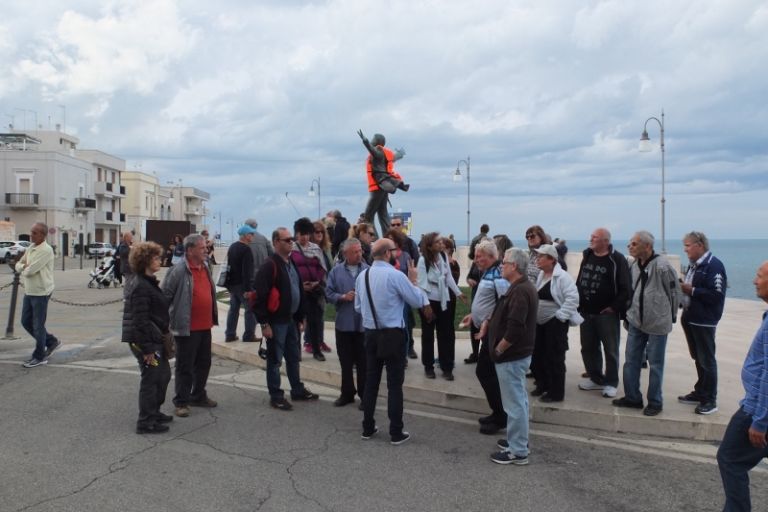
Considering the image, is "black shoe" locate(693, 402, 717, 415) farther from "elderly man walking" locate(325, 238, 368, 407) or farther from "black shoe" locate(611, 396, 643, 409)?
"elderly man walking" locate(325, 238, 368, 407)

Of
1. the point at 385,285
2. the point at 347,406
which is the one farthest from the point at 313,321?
the point at 385,285

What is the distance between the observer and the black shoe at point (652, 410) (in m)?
6.17

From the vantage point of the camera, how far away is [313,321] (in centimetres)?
852

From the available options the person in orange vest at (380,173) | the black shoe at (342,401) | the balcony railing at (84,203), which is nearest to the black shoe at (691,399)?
the black shoe at (342,401)

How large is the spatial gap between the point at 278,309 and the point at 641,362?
149 inches

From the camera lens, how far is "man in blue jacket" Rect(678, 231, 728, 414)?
20.0ft

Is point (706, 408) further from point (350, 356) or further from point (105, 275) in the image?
point (105, 275)

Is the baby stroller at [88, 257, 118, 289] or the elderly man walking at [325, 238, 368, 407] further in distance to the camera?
the baby stroller at [88, 257, 118, 289]

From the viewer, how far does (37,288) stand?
8.54 m

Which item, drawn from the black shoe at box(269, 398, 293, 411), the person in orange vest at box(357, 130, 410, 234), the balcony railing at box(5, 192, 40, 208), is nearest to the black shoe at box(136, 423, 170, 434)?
the black shoe at box(269, 398, 293, 411)

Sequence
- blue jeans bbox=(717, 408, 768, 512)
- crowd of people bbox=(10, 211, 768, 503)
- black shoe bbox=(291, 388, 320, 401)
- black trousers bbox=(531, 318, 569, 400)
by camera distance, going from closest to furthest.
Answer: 1. blue jeans bbox=(717, 408, 768, 512)
2. crowd of people bbox=(10, 211, 768, 503)
3. black trousers bbox=(531, 318, 569, 400)
4. black shoe bbox=(291, 388, 320, 401)

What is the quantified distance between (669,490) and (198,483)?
3.51m

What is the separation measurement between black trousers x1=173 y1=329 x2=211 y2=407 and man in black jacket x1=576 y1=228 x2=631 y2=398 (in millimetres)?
4165

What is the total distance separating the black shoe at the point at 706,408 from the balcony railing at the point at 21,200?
7216 centimetres
